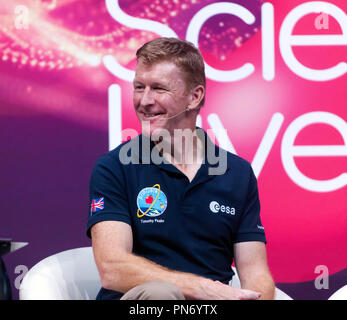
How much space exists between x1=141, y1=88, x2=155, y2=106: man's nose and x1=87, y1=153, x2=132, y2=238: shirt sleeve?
0.25 metres

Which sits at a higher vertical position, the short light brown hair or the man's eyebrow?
the short light brown hair

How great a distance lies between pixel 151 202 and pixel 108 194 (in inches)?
6.5

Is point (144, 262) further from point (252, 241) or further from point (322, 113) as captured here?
point (322, 113)

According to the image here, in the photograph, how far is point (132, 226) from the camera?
2062 mm

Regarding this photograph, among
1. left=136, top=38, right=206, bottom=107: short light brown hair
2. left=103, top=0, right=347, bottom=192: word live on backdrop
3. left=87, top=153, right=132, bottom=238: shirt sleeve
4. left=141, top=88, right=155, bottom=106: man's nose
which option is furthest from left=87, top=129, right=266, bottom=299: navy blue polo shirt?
left=103, top=0, right=347, bottom=192: word live on backdrop

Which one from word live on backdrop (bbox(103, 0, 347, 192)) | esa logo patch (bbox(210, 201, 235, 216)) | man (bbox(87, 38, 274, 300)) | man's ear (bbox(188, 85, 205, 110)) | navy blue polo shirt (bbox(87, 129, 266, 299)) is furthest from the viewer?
word live on backdrop (bbox(103, 0, 347, 192))

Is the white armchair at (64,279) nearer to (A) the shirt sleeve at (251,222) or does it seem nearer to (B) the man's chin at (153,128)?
(A) the shirt sleeve at (251,222)

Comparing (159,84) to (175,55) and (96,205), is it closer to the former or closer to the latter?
(175,55)

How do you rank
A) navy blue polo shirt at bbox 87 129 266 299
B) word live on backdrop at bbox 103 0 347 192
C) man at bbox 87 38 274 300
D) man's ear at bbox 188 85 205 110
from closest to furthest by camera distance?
man at bbox 87 38 274 300
navy blue polo shirt at bbox 87 129 266 299
man's ear at bbox 188 85 205 110
word live on backdrop at bbox 103 0 347 192

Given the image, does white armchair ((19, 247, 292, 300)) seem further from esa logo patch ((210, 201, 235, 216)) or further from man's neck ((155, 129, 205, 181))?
man's neck ((155, 129, 205, 181))

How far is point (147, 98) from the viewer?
2178mm

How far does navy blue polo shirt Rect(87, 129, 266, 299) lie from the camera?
2033 mm
